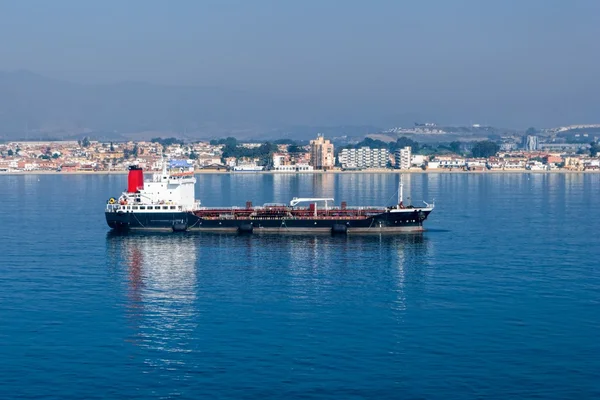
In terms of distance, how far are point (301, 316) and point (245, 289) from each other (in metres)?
3.66

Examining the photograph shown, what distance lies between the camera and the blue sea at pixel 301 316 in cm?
1563

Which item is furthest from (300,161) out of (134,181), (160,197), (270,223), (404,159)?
(270,223)

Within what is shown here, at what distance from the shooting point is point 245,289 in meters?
23.5

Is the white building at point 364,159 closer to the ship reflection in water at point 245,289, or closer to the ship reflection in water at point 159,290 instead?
the ship reflection in water at point 245,289

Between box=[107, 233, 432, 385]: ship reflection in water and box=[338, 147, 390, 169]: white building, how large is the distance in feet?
293

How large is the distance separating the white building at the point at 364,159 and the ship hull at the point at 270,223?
3437 inches

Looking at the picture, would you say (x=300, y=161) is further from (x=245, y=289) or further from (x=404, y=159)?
(x=245, y=289)

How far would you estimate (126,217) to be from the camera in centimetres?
3725

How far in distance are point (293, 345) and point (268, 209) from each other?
2047cm

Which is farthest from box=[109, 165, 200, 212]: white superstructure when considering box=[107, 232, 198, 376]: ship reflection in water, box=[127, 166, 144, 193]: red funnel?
box=[107, 232, 198, 376]: ship reflection in water

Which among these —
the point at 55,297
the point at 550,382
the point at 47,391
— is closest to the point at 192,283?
the point at 55,297

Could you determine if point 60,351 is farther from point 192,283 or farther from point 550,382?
point 550,382

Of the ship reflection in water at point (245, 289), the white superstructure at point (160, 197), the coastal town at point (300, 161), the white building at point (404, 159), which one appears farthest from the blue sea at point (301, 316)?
the white building at point (404, 159)

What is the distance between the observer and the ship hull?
36.4 m
